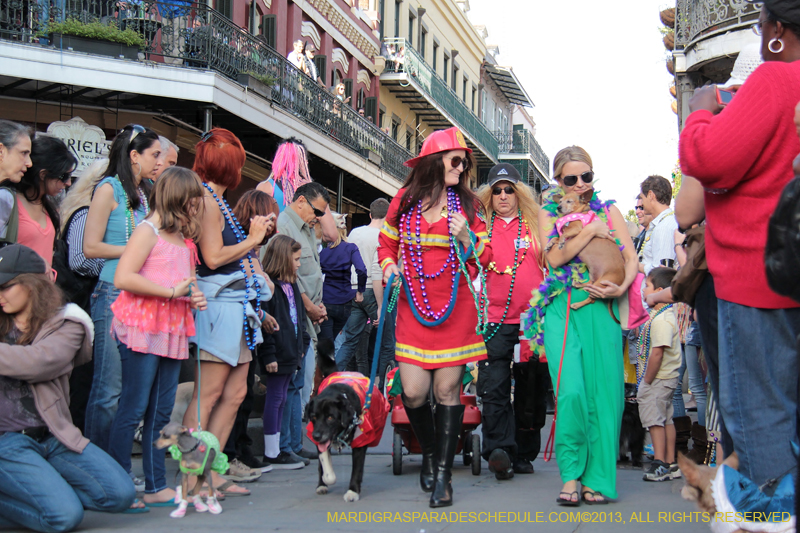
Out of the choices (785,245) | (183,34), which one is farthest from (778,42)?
(183,34)

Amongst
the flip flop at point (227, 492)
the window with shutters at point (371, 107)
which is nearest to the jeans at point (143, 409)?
the flip flop at point (227, 492)

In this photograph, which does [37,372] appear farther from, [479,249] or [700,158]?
[700,158]

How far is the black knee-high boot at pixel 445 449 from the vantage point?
4950 mm

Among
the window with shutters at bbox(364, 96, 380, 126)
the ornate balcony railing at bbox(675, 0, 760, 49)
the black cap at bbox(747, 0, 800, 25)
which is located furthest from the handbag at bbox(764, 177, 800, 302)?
the window with shutters at bbox(364, 96, 380, 126)

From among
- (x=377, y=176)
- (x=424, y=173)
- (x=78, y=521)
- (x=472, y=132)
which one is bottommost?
(x=78, y=521)

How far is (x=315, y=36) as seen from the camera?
82.4ft

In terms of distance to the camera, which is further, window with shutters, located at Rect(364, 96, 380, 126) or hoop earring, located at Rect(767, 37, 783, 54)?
window with shutters, located at Rect(364, 96, 380, 126)

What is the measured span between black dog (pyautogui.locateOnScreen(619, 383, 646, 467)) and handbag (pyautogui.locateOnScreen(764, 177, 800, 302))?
14.9 ft

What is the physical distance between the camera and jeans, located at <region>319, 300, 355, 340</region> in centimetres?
931

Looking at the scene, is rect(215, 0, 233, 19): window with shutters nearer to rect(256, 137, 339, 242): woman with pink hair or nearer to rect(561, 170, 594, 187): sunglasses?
rect(256, 137, 339, 242): woman with pink hair

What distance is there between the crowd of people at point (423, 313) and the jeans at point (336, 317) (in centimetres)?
201

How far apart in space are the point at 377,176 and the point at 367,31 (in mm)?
6872

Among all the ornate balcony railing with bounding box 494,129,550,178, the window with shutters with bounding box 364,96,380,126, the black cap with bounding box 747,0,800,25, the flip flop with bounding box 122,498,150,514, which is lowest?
the flip flop with bounding box 122,498,150,514

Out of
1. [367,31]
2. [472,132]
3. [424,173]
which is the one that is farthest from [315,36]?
[424,173]
